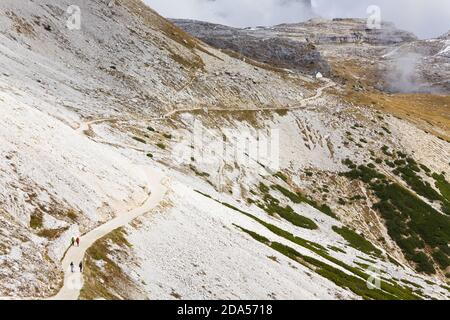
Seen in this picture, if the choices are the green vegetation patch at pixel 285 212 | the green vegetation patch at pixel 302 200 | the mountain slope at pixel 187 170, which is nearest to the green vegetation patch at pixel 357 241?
the mountain slope at pixel 187 170

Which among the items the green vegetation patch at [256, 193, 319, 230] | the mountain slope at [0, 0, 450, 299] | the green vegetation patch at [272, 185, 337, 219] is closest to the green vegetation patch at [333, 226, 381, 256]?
the mountain slope at [0, 0, 450, 299]

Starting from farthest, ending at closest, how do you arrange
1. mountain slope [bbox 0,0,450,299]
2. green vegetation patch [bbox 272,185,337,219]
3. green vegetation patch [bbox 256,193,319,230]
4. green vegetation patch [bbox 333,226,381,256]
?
green vegetation patch [bbox 272,185,337,219] → green vegetation patch [bbox 333,226,381,256] → green vegetation patch [bbox 256,193,319,230] → mountain slope [bbox 0,0,450,299]

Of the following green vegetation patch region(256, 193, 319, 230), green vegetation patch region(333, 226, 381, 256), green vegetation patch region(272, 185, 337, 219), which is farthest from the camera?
green vegetation patch region(272, 185, 337, 219)

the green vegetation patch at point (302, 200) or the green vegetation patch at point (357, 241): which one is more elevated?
the green vegetation patch at point (302, 200)

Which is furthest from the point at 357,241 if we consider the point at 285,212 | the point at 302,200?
the point at 302,200

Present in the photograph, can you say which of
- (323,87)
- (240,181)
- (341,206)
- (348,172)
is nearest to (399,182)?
(348,172)

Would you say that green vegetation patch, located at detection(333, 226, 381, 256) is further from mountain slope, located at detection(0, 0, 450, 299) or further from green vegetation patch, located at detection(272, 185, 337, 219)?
green vegetation patch, located at detection(272, 185, 337, 219)

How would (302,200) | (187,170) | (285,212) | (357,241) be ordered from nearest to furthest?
(187,170) < (285,212) < (357,241) < (302,200)

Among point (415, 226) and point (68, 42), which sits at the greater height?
point (68, 42)

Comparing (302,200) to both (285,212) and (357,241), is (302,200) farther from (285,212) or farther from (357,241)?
(357,241)

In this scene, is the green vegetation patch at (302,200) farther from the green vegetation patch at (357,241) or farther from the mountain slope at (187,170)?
the green vegetation patch at (357,241)
